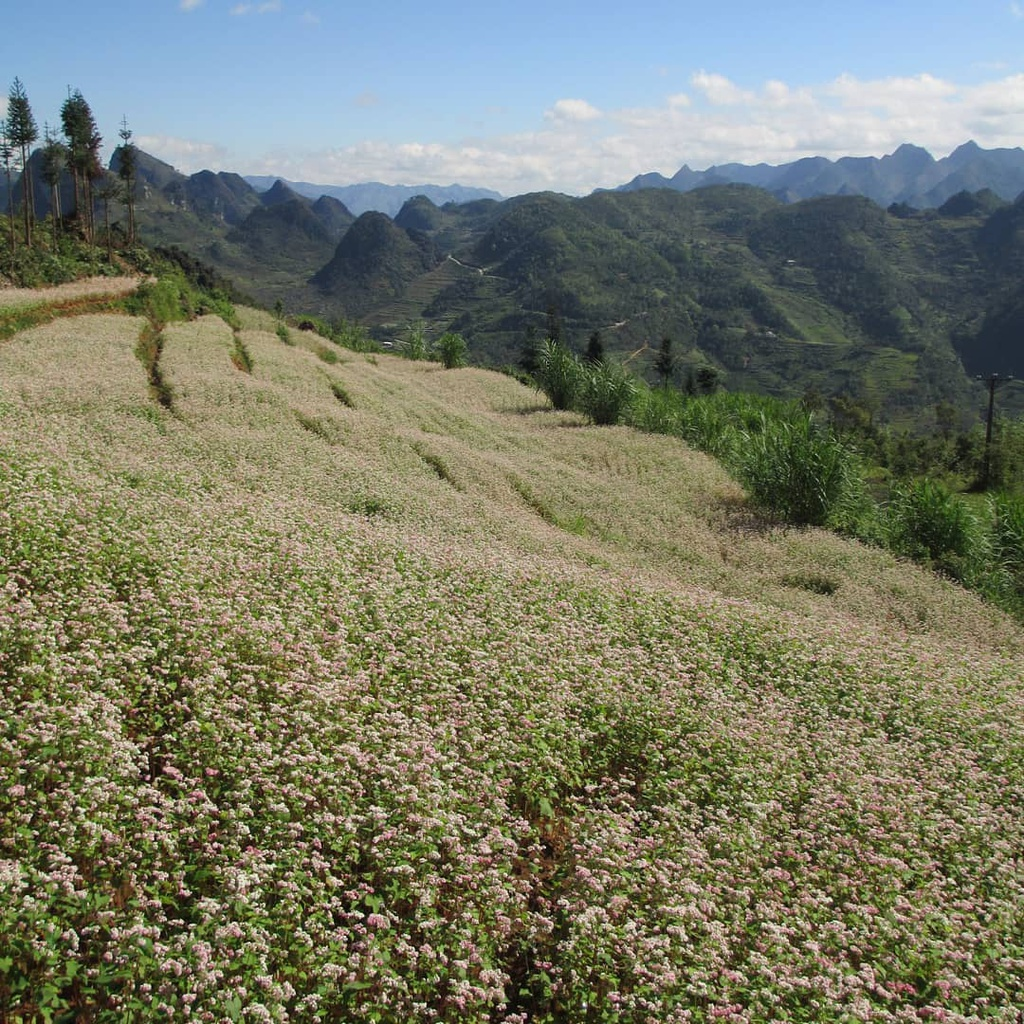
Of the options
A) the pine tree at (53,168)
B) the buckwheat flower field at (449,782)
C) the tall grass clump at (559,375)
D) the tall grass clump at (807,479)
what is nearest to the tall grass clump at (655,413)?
the tall grass clump at (559,375)

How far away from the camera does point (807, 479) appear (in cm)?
2108

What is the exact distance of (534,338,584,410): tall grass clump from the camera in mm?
37312

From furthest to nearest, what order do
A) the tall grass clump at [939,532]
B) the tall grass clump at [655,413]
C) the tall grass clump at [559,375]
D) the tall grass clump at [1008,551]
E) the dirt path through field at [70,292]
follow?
the tall grass clump at [559,375] → the tall grass clump at [655,413] → the dirt path through field at [70,292] → the tall grass clump at [939,532] → the tall grass clump at [1008,551]

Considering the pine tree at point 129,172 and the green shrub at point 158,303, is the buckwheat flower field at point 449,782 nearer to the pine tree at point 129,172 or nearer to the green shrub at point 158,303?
the green shrub at point 158,303

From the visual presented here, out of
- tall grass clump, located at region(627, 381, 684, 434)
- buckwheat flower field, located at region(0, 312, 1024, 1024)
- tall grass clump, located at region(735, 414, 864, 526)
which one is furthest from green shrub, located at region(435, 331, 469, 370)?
buckwheat flower field, located at region(0, 312, 1024, 1024)

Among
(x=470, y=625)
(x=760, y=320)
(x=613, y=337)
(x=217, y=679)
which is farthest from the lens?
(x=760, y=320)

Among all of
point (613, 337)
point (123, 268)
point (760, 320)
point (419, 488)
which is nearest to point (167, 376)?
point (419, 488)

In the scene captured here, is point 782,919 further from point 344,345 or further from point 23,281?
point 344,345

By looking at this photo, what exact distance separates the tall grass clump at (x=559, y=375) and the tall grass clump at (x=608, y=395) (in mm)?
2511

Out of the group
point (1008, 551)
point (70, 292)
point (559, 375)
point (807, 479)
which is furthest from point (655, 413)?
point (70, 292)

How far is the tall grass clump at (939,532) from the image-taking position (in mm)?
18016

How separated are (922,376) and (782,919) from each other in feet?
541

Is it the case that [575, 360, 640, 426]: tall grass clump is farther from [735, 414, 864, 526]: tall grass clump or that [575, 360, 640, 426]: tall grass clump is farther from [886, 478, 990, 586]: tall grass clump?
[886, 478, 990, 586]: tall grass clump

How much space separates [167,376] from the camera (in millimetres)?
23344
